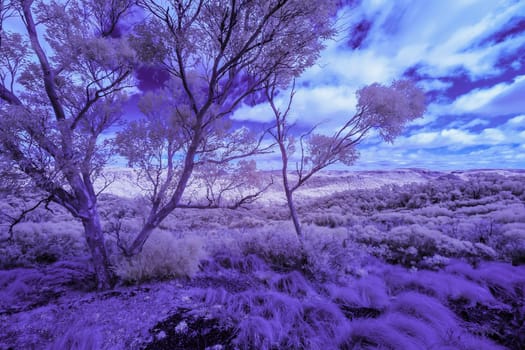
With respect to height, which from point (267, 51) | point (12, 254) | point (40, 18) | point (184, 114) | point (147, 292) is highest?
point (40, 18)

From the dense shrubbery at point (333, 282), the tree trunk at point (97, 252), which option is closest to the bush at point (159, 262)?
the dense shrubbery at point (333, 282)

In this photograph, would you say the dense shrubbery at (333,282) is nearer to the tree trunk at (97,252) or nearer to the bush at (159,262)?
the bush at (159,262)

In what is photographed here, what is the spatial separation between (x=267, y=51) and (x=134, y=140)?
4.02m

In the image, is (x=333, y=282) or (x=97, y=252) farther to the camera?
(x=333, y=282)

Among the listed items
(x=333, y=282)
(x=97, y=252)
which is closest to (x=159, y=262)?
(x=97, y=252)

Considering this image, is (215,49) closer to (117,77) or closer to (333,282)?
(117,77)

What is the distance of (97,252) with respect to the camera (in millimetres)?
4016

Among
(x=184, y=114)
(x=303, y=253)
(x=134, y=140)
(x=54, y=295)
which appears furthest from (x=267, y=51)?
(x=54, y=295)

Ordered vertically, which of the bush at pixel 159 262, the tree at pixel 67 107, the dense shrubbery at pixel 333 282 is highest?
the tree at pixel 67 107

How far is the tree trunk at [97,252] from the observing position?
3.97 metres

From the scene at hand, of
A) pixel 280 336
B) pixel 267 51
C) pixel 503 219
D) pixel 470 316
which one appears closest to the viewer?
pixel 280 336

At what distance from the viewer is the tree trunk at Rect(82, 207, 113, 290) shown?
3.97 m

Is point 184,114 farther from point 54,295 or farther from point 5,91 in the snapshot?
point 54,295

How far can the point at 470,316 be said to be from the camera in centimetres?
316
